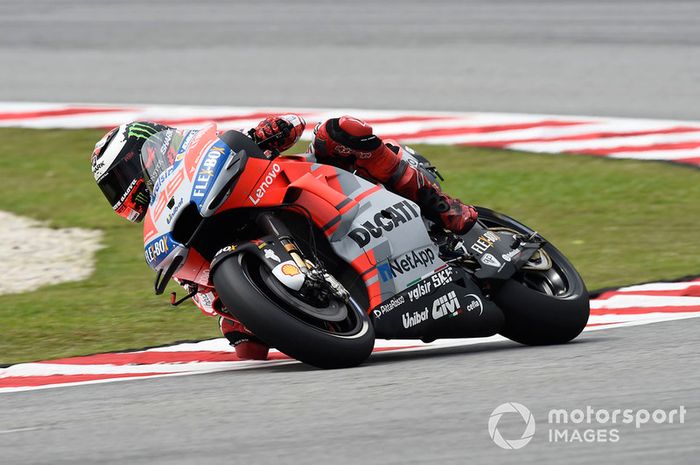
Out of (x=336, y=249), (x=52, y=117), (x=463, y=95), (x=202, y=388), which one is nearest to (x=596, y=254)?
(x=336, y=249)

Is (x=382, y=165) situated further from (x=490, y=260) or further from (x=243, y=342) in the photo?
(x=243, y=342)

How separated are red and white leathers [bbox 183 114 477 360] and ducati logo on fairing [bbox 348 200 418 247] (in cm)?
19

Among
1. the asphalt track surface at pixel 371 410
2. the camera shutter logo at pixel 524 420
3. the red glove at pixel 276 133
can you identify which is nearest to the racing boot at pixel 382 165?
the red glove at pixel 276 133

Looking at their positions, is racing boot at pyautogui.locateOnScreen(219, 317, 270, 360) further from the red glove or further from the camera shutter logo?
the camera shutter logo

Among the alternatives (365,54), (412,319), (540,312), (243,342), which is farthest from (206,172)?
(365,54)

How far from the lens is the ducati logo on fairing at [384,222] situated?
5992 mm

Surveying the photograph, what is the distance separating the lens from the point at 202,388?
5355 mm

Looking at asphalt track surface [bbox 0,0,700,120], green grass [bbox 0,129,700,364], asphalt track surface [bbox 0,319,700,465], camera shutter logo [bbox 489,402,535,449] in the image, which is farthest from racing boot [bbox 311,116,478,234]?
asphalt track surface [bbox 0,0,700,120]

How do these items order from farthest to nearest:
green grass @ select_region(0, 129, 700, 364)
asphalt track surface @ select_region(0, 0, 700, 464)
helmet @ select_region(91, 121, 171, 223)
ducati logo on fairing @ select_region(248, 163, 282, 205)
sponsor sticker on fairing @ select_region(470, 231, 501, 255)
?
green grass @ select_region(0, 129, 700, 364) → sponsor sticker on fairing @ select_region(470, 231, 501, 255) → helmet @ select_region(91, 121, 171, 223) → ducati logo on fairing @ select_region(248, 163, 282, 205) → asphalt track surface @ select_region(0, 0, 700, 464)

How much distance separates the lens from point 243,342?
20.4 ft

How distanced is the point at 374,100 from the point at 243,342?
7.66 metres

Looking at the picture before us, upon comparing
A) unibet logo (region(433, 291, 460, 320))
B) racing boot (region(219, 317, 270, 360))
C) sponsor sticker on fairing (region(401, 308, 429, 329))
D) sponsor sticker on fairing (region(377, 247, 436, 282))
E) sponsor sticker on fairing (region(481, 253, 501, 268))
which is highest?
sponsor sticker on fairing (region(481, 253, 501, 268))

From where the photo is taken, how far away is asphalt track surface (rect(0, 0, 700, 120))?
541 inches

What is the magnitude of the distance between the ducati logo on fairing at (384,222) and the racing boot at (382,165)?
0.18 m
